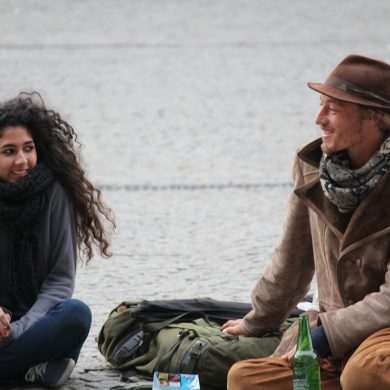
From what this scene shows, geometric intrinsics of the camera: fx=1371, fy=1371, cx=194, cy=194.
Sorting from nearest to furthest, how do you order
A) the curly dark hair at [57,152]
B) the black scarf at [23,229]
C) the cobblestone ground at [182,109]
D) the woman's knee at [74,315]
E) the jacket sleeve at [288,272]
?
the jacket sleeve at [288,272]
the woman's knee at [74,315]
the black scarf at [23,229]
the curly dark hair at [57,152]
the cobblestone ground at [182,109]

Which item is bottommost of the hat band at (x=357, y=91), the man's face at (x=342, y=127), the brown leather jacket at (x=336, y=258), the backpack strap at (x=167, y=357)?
the backpack strap at (x=167, y=357)

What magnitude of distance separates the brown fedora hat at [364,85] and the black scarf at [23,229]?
4.19ft

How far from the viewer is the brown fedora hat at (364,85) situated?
173 inches

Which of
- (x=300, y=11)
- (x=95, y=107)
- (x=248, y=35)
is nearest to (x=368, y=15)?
(x=300, y=11)

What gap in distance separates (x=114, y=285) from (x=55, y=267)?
1.57 metres

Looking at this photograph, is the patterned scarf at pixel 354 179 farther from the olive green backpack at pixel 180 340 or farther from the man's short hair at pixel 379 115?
the olive green backpack at pixel 180 340

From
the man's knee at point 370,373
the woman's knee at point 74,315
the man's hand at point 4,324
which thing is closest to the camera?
the man's knee at point 370,373

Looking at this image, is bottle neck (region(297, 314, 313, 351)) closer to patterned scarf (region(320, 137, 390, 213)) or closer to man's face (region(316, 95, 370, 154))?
patterned scarf (region(320, 137, 390, 213))

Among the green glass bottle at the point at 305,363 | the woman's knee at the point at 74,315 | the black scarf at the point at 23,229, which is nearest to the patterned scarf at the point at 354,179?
the green glass bottle at the point at 305,363

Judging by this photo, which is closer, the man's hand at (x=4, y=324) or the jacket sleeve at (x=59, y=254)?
the man's hand at (x=4, y=324)

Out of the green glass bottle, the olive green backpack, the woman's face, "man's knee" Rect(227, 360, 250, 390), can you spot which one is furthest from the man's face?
the woman's face

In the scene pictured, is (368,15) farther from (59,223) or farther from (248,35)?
(59,223)

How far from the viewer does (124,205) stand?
883 cm

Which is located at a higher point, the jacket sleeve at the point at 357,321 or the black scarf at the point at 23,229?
the black scarf at the point at 23,229
